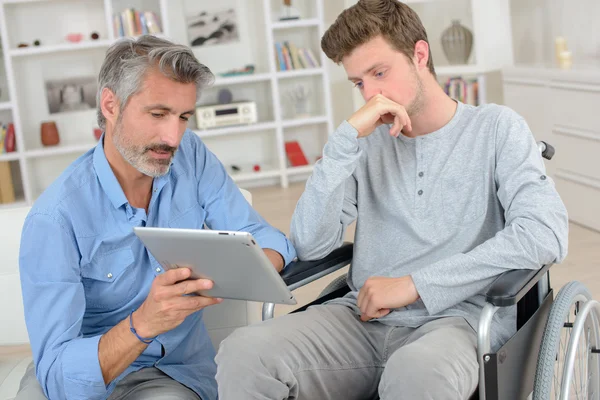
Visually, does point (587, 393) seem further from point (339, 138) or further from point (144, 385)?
point (144, 385)

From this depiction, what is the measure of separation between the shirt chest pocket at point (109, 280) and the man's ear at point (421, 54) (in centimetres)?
77

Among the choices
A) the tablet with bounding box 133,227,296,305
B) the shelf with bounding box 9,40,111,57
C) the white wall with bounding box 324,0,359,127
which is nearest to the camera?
the tablet with bounding box 133,227,296,305

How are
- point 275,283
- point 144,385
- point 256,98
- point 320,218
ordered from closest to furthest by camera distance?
point 275,283, point 144,385, point 320,218, point 256,98

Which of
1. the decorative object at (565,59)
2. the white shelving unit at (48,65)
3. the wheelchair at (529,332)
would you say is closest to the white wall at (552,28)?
the decorative object at (565,59)

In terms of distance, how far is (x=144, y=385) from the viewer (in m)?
1.79

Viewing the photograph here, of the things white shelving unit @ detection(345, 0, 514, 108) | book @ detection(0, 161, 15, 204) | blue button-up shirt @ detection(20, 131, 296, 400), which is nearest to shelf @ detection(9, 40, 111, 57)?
book @ detection(0, 161, 15, 204)

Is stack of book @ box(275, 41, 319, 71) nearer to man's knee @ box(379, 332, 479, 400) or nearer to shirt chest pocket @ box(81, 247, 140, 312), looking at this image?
shirt chest pocket @ box(81, 247, 140, 312)

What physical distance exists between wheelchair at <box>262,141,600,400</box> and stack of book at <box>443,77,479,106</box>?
3424 mm

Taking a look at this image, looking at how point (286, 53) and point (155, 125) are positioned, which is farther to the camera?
point (286, 53)

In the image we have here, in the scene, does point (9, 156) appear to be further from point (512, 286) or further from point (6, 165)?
point (512, 286)

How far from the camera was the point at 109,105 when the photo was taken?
71.9 inches

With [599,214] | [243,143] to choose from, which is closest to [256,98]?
[243,143]

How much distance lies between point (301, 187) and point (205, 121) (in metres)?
0.83

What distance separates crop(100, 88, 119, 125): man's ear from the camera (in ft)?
5.95
